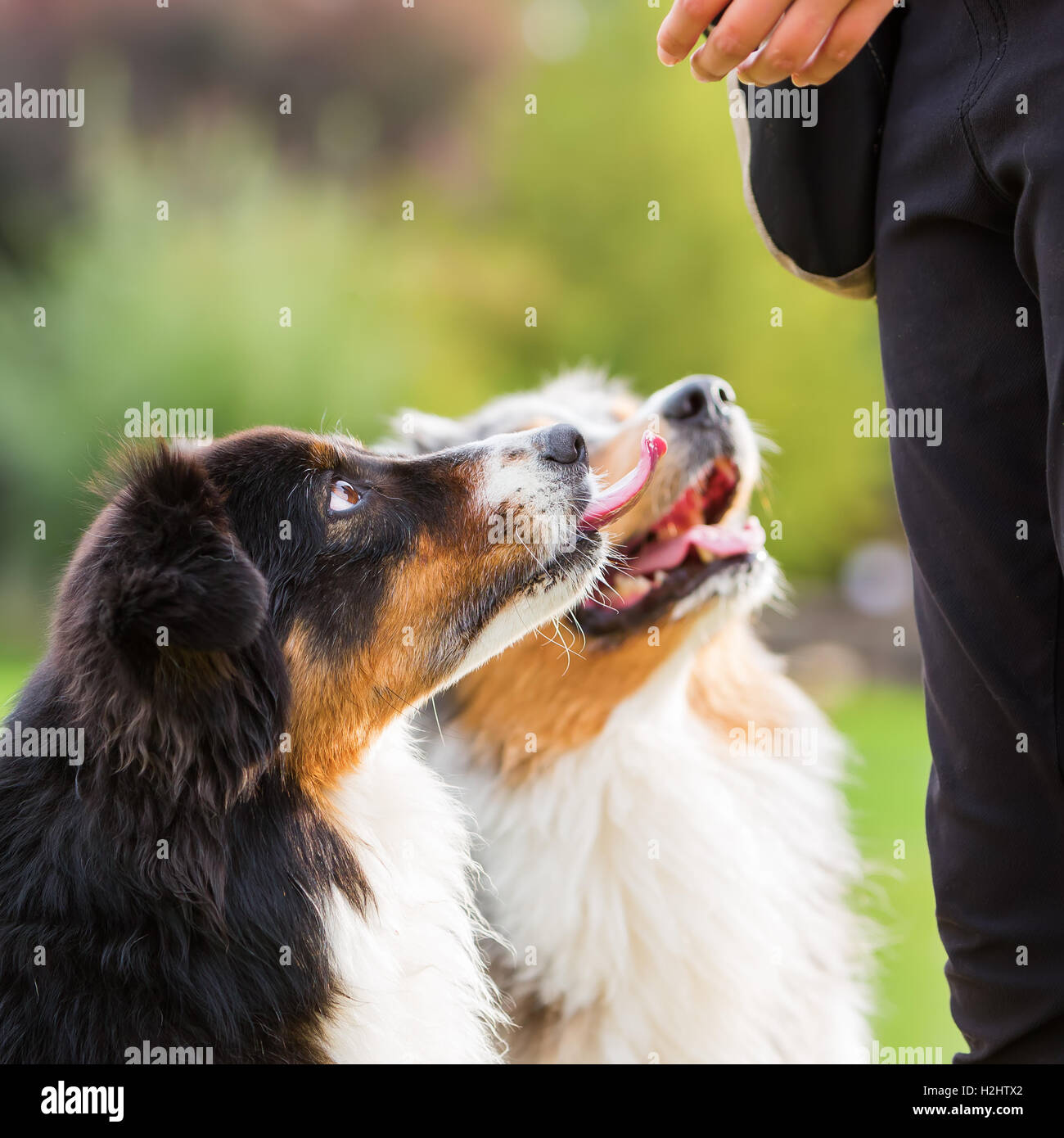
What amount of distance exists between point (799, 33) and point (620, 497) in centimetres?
104

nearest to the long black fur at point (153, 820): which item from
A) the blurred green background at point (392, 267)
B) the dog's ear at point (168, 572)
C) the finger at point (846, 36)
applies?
the dog's ear at point (168, 572)

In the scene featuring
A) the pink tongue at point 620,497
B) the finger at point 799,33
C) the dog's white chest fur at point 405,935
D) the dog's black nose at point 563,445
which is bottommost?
the dog's white chest fur at point 405,935

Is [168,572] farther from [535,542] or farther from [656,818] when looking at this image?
[656,818]

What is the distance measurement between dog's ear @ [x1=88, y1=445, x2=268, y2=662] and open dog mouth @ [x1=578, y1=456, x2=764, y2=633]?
3.59ft

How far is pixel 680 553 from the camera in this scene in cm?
299

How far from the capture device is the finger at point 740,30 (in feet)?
5.02

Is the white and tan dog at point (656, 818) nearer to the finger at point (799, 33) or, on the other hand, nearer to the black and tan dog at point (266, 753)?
the black and tan dog at point (266, 753)

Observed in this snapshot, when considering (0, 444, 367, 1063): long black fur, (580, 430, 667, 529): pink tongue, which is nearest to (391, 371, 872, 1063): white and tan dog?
(580, 430, 667, 529): pink tongue

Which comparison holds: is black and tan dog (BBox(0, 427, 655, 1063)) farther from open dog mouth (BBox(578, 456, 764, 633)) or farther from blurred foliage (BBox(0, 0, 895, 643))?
blurred foliage (BBox(0, 0, 895, 643))

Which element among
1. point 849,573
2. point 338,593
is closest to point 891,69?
point 338,593

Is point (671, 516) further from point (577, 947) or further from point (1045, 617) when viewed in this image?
point (1045, 617)

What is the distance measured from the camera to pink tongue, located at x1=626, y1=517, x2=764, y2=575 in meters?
2.94
